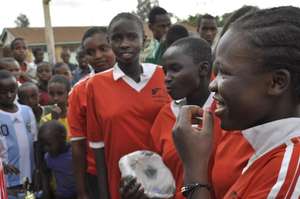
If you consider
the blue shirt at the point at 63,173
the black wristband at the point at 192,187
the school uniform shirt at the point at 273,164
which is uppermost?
the school uniform shirt at the point at 273,164

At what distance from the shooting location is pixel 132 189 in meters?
2.06

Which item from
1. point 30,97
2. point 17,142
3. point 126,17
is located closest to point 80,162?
point 126,17

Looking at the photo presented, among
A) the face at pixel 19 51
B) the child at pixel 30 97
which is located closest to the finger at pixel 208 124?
the child at pixel 30 97

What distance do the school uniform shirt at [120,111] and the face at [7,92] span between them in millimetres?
1591

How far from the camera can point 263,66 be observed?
1.09 metres

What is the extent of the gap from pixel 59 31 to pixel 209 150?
36.8 meters

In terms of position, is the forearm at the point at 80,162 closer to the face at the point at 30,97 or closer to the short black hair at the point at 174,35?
the short black hair at the point at 174,35

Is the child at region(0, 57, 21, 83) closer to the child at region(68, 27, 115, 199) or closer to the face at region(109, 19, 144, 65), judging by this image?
the child at region(68, 27, 115, 199)

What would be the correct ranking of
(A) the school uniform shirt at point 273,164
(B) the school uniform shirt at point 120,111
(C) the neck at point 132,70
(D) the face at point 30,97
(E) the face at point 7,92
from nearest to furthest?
(A) the school uniform shirt at point 273,164 → (B) the school uniform shirt at point 120,111 → (C) the neck at point 132,70 → (E) the face at point 7,92 → (D) the face at point 30,97

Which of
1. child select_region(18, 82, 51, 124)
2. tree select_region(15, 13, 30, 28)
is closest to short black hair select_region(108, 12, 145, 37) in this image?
child select_region(18, 82, 51, 124)

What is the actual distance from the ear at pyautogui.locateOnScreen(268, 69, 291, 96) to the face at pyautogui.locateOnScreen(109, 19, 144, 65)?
159 centimetres

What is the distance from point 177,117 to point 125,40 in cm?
112

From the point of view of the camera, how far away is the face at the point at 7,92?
13.0ft

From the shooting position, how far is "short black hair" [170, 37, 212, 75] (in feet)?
7.29
